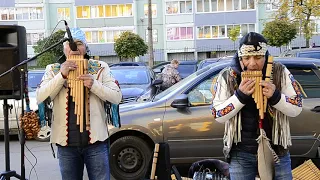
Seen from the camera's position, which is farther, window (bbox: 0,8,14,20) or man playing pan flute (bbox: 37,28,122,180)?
window (bbox: 0,8,14,20)

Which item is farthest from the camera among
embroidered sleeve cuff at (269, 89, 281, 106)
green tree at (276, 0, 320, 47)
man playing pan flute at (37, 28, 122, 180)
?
green tree at (276, 0, 320, 47)

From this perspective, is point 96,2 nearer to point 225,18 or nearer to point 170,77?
point 225,18

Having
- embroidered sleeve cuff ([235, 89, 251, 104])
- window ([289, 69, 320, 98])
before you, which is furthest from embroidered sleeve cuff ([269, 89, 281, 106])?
window ([289, 69, 320, 98])

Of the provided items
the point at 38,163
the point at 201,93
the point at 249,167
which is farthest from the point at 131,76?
the point at 249,167

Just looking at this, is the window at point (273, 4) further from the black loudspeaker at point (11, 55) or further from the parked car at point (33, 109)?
the black loudspeaker at point (11, 55)

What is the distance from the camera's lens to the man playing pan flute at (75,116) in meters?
3.44

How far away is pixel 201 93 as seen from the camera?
5895 millimetres

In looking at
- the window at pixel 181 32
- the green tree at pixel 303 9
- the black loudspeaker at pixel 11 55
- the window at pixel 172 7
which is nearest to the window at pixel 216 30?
the window at pixel 181 32

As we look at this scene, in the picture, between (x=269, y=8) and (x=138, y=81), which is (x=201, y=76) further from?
(x=269, y=8)

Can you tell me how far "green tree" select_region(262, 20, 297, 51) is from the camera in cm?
3066

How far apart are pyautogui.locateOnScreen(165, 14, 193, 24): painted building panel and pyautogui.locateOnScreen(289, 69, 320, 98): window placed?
35337 millimetres

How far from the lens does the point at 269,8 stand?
39.4 meters

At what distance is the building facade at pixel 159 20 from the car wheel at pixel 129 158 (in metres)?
34.1

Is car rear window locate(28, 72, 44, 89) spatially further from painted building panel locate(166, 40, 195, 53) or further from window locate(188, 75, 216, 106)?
painted building panel locate(166, 40, 195, 53)
